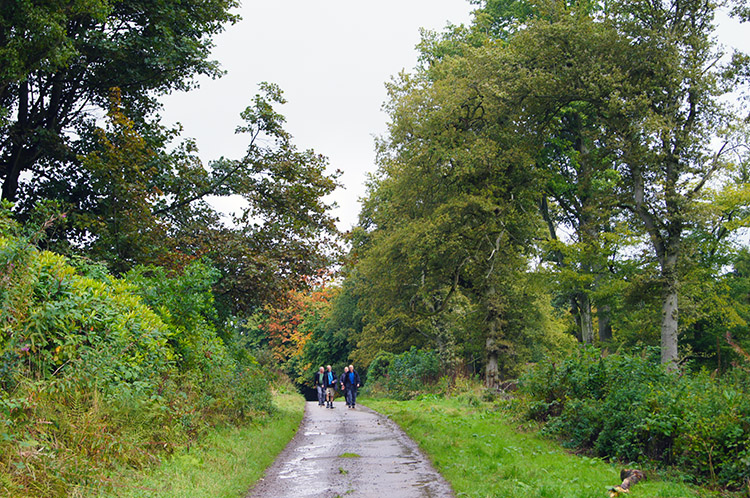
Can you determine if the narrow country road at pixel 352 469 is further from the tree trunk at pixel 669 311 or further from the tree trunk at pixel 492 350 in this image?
the tree trunk at pixel 492 350

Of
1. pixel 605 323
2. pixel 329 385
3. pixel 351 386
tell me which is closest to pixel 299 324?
pixel 329 385

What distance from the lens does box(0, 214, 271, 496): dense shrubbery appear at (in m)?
6.37

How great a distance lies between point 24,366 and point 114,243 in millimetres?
9182

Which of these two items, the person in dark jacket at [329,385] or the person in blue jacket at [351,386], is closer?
the person in blue jacket at [351,386]

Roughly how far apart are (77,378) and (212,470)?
2.89m

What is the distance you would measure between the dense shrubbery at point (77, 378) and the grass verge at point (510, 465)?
4.53m

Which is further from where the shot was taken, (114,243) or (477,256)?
(477,256)

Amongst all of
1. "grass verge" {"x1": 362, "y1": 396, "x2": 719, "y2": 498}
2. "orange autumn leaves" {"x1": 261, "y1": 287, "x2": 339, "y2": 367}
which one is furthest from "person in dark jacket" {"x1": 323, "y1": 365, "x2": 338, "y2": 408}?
"orange autumn leaves" {"x1": 261, "y1": 287, "x2": 339, "y2": 367}

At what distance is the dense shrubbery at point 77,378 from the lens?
20.9 ft

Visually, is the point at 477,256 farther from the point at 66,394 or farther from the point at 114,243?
the point at 66,394

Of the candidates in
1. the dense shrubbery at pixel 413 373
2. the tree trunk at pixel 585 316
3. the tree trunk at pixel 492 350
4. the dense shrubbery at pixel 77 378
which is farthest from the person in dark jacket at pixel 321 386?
the dense shrubbery at pixel 77 378

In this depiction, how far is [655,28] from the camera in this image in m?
21.7

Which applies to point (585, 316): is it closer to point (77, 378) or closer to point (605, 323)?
point (605, 323)

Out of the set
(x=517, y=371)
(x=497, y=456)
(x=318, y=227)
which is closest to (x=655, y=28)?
(x=318, y=227)
